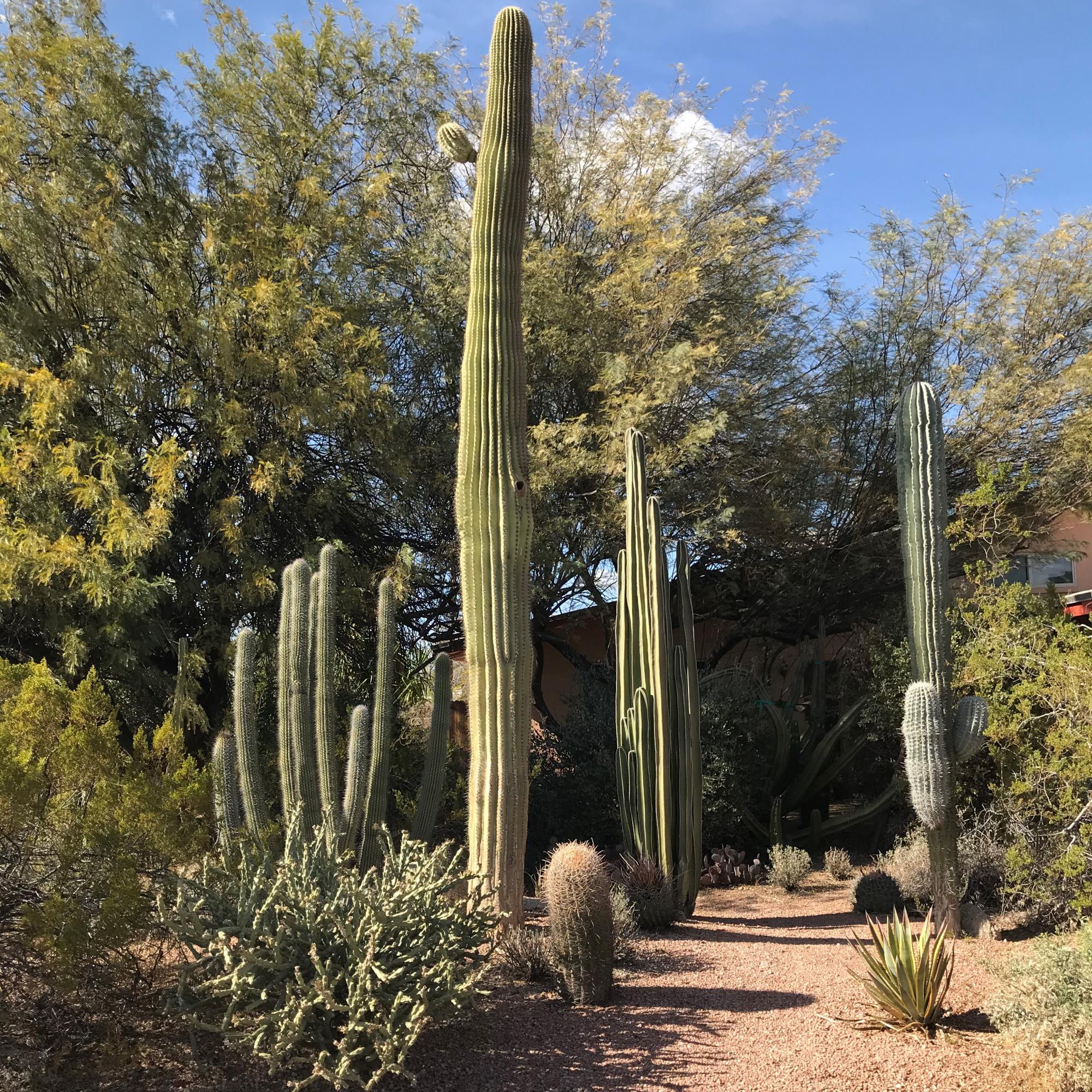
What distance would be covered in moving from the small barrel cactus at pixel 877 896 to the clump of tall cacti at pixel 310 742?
325 cm

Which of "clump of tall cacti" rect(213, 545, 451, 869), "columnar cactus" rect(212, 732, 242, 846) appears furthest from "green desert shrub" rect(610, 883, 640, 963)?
"columnar cactus" rect(212, 732, 242, 846)

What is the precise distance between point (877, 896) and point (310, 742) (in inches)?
167

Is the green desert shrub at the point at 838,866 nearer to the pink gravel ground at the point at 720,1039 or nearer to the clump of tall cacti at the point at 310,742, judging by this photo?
the pink gravel ground at the point at 720,1039

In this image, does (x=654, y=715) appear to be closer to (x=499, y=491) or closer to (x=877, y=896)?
(x=877, y=896)

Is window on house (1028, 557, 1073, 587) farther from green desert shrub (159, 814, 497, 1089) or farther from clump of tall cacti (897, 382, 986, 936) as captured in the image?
green desert shrub (159, 814, 497, 1089)

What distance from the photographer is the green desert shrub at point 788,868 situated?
858 centimetres

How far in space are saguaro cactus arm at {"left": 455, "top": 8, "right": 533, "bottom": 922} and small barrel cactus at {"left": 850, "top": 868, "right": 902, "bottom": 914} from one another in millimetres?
3010

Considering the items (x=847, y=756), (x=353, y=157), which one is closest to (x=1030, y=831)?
(x=847, y=756)

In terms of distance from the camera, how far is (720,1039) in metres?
4.39

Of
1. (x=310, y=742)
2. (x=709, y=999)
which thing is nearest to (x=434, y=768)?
(x=310, y=742)

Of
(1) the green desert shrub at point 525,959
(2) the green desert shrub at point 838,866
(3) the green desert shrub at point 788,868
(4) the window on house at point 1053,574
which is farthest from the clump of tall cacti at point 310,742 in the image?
(4) the window on house at point 1053,574

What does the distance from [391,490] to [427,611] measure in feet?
5.42

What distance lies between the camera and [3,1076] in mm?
3799

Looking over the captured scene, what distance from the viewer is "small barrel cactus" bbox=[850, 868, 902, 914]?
7.18 meters
